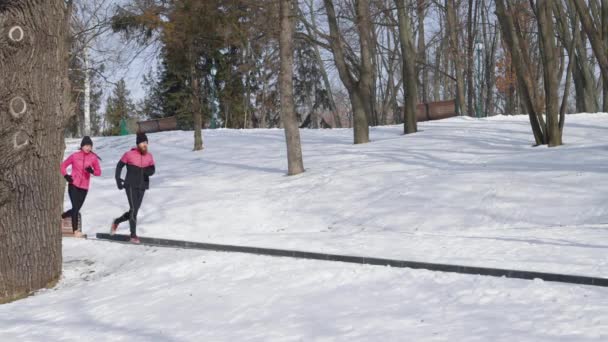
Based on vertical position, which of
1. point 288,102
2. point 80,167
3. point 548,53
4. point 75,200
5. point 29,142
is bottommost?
point 75,200

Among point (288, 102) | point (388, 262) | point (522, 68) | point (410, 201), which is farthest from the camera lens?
point (522, 68)

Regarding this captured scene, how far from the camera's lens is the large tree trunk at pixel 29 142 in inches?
306

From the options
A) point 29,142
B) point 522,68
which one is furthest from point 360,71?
point 29,142

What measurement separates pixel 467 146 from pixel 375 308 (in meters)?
13.5

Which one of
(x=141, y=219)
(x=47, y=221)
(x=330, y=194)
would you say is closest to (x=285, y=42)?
(x=330, y=194)

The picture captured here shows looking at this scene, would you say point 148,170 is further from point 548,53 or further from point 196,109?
point 196,109

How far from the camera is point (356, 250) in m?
8.36

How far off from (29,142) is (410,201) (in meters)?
6.93

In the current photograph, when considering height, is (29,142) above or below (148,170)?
above

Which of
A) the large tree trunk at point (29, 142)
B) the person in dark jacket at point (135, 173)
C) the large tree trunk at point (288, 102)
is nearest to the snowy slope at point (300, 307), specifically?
the large tree trunk at point (29, 142)

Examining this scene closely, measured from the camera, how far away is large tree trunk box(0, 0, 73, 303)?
7766 mm

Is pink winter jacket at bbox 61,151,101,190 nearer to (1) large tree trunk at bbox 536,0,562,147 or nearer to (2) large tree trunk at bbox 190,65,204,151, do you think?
(1) large tree trunk at bbox 536,0,562,147

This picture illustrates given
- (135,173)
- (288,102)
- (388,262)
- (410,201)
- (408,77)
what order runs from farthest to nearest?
(408,77), (288,102), (410,201), (135,173), (388,262)

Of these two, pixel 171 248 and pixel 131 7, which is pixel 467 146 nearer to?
pixel 171 248
